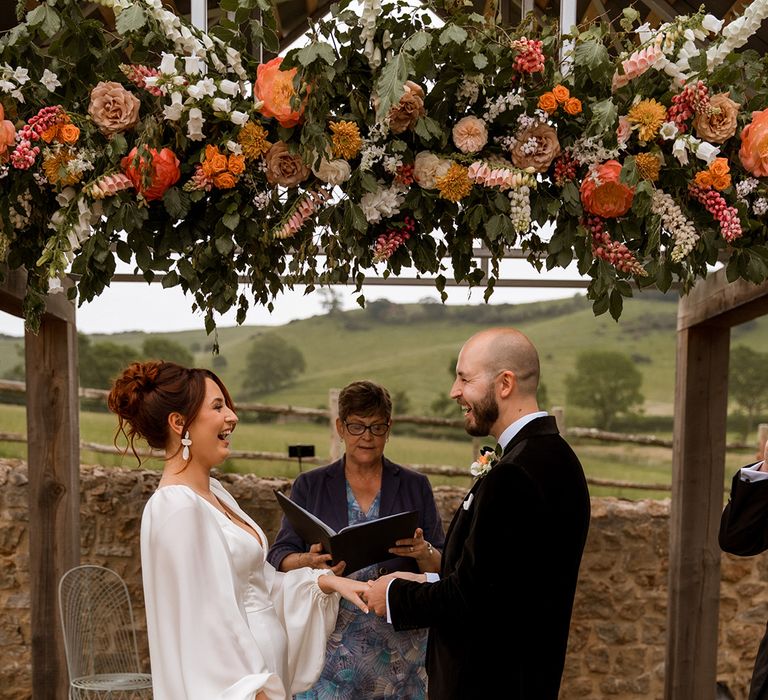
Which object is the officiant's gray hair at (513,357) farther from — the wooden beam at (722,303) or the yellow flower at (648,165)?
the wooden beam at (722,303)

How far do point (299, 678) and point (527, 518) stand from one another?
90cm

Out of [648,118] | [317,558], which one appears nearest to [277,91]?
[648,118]

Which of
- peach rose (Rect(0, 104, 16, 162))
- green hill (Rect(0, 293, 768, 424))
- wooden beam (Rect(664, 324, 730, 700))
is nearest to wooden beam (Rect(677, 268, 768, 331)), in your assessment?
wooden beam (Rect(664, 324, 730, 700))

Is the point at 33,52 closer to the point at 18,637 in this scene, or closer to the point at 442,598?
the point at 442,598

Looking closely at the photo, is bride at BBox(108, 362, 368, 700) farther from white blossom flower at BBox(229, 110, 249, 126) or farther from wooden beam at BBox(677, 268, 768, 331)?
wooden beam at BBox(677, 268, 768, 331)

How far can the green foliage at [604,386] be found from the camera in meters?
18.3

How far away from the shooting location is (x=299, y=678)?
2828 mm

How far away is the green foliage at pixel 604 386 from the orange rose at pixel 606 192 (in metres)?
16.0

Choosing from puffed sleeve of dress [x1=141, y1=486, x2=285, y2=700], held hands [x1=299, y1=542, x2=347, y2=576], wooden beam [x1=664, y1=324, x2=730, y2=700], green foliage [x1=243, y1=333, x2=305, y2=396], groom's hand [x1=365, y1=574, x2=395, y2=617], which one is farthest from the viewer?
green foliage [x1=243, y1=333, x2=305, y2=396]

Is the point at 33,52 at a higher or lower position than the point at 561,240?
higher

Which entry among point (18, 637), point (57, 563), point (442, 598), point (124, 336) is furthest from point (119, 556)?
point (124, 336)

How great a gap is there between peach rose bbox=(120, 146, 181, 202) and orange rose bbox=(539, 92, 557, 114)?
3.09 feet

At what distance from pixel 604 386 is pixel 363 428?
15.6m

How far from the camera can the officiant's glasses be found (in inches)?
142
